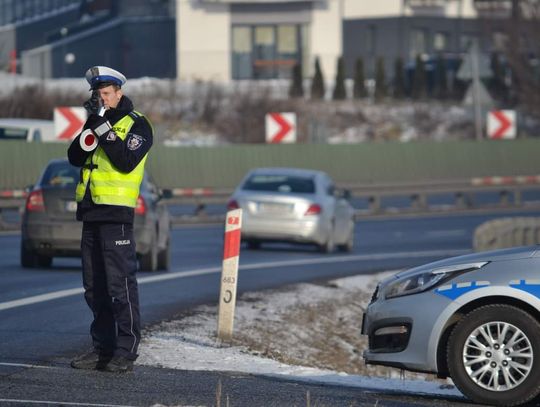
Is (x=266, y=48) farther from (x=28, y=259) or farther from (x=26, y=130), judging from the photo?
(x=28, y=259)

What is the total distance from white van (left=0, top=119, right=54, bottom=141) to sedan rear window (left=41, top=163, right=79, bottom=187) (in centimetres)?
1809

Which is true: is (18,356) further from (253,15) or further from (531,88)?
(253,15)

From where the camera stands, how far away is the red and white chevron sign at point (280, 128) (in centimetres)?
4216

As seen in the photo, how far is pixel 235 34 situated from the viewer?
7581 cm

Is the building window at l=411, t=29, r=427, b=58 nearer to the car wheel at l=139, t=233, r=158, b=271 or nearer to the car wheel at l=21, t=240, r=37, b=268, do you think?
the car wheel at l=139, t=233, r=158, b=271

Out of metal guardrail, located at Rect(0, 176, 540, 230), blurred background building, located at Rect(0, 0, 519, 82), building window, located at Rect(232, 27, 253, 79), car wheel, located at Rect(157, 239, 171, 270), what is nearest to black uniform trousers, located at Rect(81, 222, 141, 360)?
car wheel, located at Rect(157, 239, 171, 270)

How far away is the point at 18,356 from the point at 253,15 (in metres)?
64.7

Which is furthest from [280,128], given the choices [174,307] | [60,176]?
[174,307]

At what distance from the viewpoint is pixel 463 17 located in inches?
3132

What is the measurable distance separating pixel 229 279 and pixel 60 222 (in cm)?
702

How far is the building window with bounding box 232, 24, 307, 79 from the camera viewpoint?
75.1m

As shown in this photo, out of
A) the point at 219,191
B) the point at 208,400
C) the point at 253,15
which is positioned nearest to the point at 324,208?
the point at 219,191

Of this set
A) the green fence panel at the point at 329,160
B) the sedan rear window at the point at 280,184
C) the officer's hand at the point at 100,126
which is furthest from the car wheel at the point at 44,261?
the green fence panel at the point at 329,160

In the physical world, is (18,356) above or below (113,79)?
below
